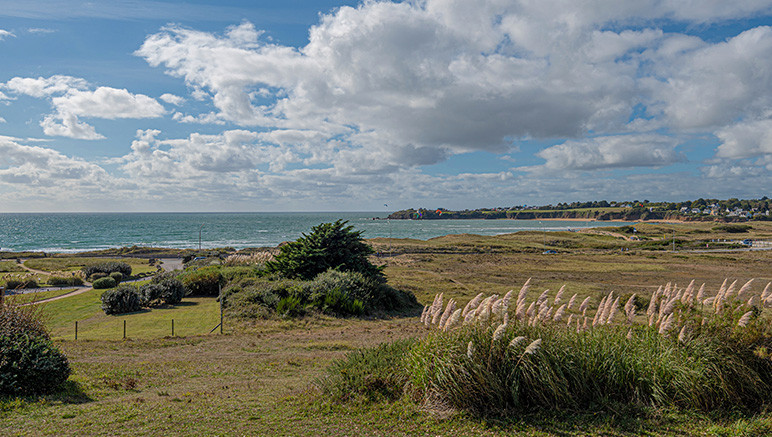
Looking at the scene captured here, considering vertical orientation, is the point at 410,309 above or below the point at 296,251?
below

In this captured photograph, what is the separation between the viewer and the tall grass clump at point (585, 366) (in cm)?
659

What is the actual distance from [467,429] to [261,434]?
9.65 feet

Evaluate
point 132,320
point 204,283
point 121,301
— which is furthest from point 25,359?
point 204,283

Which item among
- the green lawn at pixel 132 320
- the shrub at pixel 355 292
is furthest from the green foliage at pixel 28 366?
the shrub at pixel 355 292

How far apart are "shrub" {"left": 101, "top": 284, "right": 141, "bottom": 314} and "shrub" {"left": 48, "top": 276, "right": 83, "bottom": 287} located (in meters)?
20.6

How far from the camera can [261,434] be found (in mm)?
6145

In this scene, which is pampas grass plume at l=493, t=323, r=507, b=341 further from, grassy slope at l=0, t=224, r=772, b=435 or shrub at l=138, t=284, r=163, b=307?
shrub at l=138, t=284, r=163, b=307

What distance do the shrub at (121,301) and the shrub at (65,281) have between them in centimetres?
2057

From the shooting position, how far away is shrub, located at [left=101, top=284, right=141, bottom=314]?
73.4 feet

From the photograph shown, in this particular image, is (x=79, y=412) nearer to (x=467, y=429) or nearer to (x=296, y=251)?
(x=467, y=429)

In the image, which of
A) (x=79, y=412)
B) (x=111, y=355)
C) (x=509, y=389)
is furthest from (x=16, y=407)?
(x=509, y=389)

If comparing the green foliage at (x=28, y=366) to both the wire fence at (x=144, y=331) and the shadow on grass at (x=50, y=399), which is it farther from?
the wire fence at (x=144, y=331)

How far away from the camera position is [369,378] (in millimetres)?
7652

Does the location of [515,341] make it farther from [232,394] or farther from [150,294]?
[150,294]
